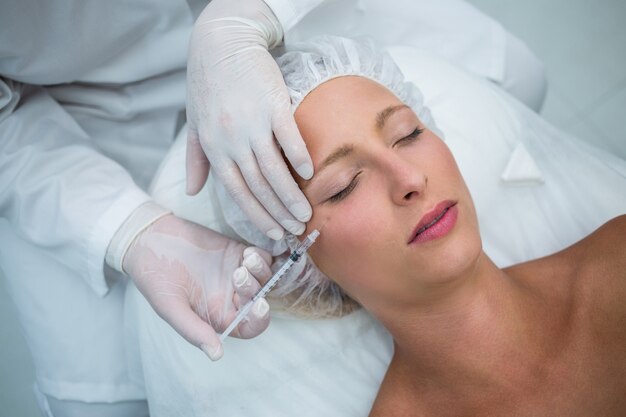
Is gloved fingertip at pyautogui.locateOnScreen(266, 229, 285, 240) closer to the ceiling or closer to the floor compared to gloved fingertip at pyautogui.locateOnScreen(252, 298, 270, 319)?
closer to the ceiling

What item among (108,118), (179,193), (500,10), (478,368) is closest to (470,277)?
(478,368)

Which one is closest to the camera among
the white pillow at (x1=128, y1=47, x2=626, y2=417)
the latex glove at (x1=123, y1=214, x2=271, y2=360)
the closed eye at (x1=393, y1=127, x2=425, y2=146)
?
the closed eye at (x1=393, y1=127, x2=425, y2=146)

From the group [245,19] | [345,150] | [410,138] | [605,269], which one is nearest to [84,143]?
[245,19]

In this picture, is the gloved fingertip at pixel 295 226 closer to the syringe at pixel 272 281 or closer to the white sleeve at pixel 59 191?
the syringe at pixel 272 281

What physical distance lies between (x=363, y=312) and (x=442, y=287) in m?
0.44

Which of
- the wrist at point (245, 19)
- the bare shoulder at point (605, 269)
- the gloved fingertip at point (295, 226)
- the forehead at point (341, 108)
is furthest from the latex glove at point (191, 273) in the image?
the bare shoulder at point (605, 269)

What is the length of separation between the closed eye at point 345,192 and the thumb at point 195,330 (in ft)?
1.52

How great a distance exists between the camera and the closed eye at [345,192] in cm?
132

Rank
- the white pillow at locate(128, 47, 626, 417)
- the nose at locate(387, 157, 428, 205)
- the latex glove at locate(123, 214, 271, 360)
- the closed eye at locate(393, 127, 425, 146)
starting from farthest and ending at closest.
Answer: the white pillow at locate(128, 47, 626, 417) < the latex glove at locate(123, 214, 271, 360) < the closed eye at locate(393, 127, 425, 146) < the nose at locate(387, 157, 428, 205)

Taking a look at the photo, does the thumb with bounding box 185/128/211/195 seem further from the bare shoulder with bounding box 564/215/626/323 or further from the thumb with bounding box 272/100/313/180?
the bare shoulder with bounding box 564/215/626/323

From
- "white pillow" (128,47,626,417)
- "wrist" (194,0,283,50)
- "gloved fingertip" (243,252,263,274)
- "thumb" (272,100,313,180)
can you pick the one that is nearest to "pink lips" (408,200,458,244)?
"thumb" (272,100,313,180)

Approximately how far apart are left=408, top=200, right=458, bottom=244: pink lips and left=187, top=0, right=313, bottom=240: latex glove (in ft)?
0.88

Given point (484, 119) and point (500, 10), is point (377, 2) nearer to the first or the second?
point (484, 119)

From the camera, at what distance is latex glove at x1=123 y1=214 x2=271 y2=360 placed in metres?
1.48
